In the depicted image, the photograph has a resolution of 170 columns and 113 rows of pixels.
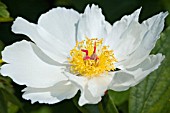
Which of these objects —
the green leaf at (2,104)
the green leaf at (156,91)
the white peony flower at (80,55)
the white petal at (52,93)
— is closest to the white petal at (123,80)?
the white peony flower at (80,55)

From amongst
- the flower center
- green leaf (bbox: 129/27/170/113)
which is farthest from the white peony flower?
green leaf (bbox: 129/27/170/113)

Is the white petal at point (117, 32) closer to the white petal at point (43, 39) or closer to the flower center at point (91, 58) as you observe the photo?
the flower center at point (91, 58)

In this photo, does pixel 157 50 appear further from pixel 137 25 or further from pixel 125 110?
pixel 125 110

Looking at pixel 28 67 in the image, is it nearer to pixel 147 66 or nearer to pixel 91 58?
pixel 91 58

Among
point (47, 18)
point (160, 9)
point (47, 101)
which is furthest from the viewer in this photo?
point (160, 9)

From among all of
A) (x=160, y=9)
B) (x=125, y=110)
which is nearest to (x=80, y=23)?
(x=125, y=110)

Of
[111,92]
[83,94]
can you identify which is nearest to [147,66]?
[83,94]
